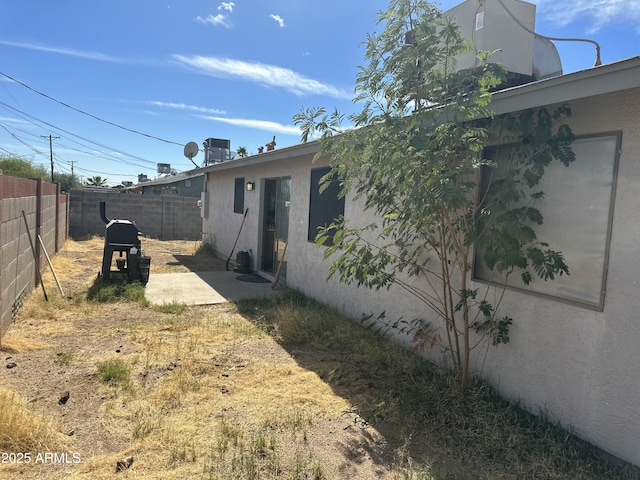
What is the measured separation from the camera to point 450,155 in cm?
349

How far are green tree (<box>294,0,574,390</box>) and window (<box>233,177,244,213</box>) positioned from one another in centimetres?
775

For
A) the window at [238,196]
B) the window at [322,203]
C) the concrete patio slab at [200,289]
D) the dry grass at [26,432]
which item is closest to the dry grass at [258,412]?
the dry grass at [26,432]

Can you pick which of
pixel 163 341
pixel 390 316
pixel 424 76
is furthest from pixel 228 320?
pixel 424 76

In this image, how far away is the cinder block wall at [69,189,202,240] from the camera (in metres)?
16.9

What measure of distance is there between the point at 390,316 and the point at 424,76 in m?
3.02

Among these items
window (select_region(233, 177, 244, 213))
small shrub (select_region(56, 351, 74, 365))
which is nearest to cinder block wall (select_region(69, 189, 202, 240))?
window (select_region(233, 177, 244, 213))

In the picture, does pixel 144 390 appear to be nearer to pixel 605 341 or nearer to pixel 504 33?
pixel 605 341

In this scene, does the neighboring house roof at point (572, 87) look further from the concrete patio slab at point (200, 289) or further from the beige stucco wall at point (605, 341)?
the concrete patio slab at point (200, 289)

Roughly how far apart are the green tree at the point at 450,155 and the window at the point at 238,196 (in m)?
7.75

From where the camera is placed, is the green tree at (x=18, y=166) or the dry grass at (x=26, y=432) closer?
the dry grass at (x=26, y=432)

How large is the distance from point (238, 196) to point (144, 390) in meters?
8.59

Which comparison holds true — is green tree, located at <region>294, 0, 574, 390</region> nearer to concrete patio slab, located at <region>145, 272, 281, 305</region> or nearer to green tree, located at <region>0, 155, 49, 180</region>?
concrete patio slab, located at <region>145, 272, 281, 305</region>

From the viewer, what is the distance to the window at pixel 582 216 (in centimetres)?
302

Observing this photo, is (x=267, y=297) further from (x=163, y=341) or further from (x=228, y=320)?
(x=163, y=341)
